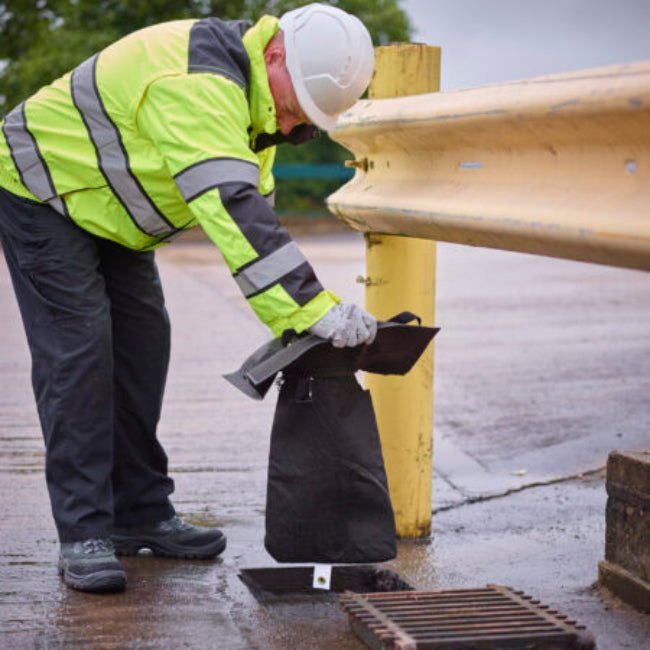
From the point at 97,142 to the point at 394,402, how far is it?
4.12 feet

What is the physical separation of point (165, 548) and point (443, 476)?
147 centimetres

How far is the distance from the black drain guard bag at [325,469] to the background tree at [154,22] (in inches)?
791

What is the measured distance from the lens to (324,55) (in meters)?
3.86

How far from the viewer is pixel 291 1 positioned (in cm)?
2644

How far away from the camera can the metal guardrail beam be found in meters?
3.14

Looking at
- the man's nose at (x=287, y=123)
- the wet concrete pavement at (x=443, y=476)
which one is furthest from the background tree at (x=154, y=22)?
the man's nose at (x=287, y=123)

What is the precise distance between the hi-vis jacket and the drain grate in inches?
30.0

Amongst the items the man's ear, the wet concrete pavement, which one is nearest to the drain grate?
the wet concrete pavement

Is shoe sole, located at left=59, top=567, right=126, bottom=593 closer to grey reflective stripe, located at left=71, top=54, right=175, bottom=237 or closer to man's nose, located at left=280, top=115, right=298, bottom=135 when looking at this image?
grey reflective stripe, located at left=71, top=54, right=175, bottom=237

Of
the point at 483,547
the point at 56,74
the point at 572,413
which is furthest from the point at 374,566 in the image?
the point at 56,74

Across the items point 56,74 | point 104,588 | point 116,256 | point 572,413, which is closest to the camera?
point 104,588

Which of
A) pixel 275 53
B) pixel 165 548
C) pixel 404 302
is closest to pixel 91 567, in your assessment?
pixel 165 548

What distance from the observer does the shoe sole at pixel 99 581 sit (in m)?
4.02

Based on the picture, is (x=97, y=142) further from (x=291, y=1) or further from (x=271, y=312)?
(x=291, y=1)
